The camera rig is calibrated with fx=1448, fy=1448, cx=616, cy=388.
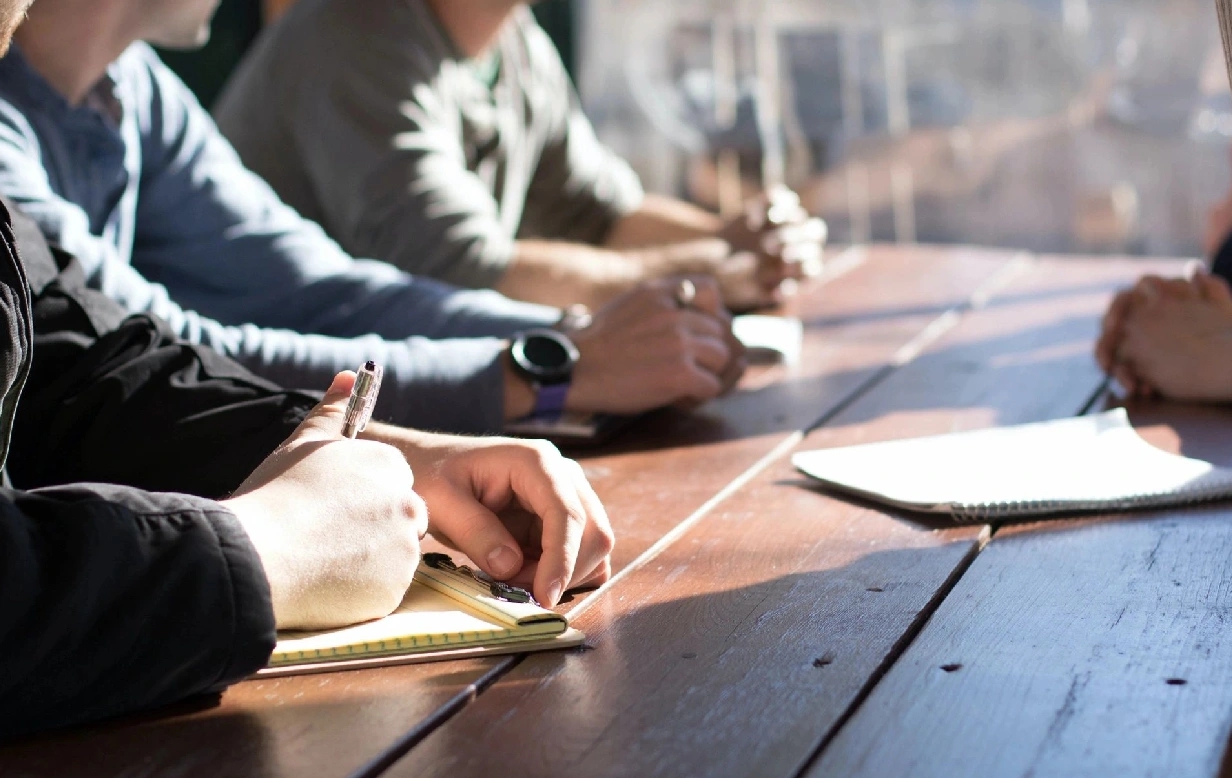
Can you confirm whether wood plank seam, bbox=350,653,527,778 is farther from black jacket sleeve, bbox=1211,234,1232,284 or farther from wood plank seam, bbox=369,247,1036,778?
black jacket sleeve, bbox=1211,234,1232,284

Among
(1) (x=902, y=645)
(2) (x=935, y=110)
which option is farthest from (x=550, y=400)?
(2) (x=935, y=110)

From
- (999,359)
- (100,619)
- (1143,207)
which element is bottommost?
(1143,207)

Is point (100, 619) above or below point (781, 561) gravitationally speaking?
above

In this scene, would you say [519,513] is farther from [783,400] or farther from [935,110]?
[935,110]

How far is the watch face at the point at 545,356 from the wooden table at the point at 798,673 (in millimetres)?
190

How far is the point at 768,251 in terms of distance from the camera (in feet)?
6.92

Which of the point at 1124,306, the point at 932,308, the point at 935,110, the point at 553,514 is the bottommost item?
the point at 935,110

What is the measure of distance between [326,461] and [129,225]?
755 millimetres

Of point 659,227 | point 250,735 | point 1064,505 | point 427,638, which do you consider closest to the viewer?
point 250,735

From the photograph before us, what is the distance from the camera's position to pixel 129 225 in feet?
4.79

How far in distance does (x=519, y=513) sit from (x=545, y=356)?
0.48 metres

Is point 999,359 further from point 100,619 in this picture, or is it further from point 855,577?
point 100,619

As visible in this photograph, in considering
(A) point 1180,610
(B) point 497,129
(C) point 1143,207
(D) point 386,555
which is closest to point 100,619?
(D) point 386,555

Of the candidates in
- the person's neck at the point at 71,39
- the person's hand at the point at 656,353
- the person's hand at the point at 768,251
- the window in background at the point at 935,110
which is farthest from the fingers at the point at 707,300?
the window in background at the point at 935,110
